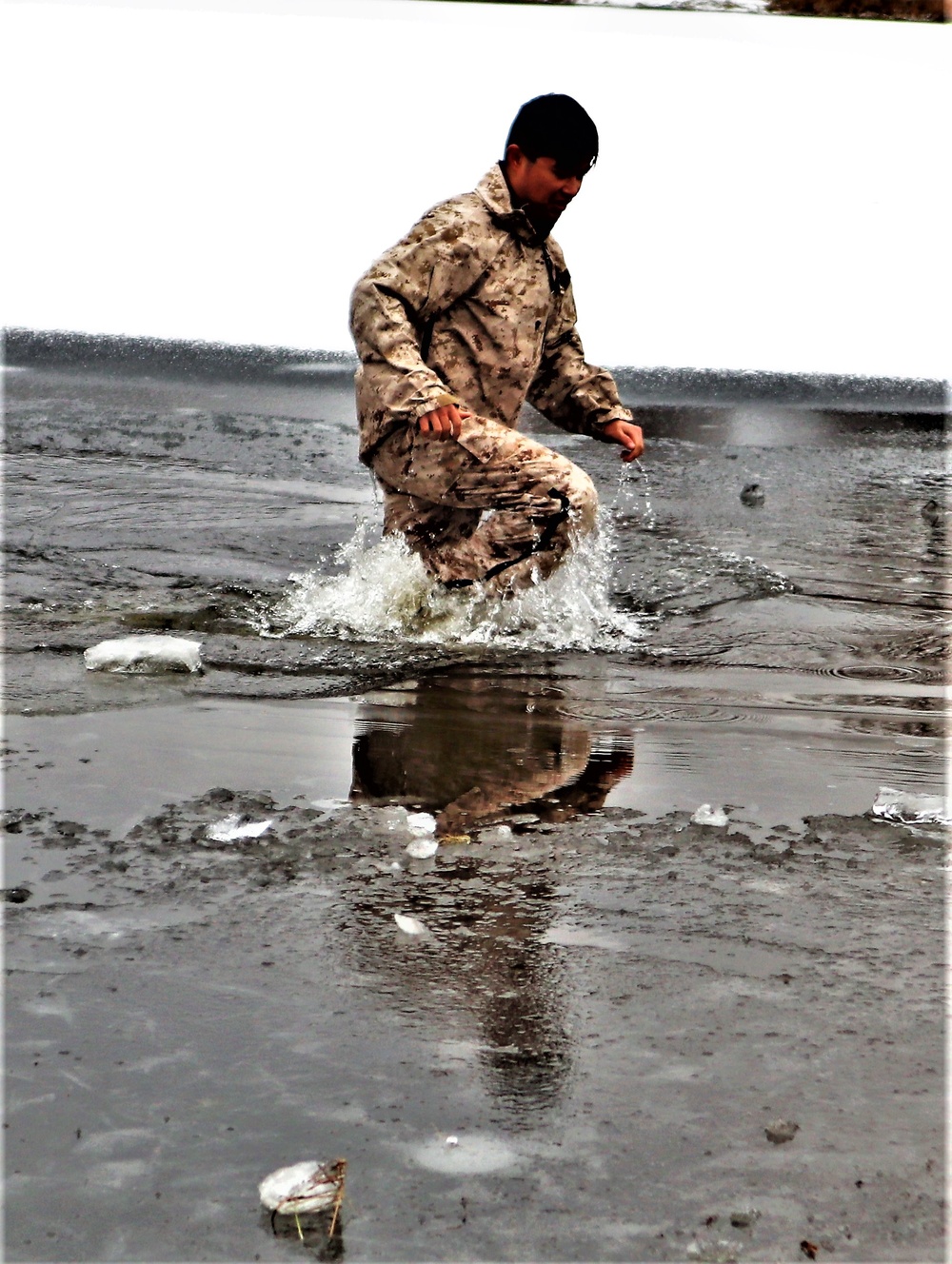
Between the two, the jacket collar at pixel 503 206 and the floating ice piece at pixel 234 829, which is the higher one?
the jacket collar at pixel 503 206

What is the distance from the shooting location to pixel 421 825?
291cm

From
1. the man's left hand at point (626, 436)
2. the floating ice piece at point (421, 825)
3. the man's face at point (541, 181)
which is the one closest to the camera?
the floating ice piece at point (421, 825)

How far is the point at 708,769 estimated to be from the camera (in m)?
3.37

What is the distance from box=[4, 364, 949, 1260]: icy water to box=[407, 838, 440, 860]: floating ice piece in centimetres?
2

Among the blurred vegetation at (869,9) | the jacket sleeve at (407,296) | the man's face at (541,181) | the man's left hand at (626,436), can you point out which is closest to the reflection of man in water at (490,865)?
the jacket sleeve at (407,296)

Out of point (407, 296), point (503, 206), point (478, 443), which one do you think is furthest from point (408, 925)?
point (503, 206)

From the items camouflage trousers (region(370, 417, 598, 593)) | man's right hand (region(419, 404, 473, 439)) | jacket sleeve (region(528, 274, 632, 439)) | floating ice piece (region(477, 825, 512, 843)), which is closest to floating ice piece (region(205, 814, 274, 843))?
floating ice piece (region(477, 825, 512, 843))

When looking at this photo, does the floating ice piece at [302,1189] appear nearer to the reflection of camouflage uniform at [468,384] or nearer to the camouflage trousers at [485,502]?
the reflection of camouflage uniform at [468,384]

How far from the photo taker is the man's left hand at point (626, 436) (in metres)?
4.91

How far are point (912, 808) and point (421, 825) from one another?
3.29 ft

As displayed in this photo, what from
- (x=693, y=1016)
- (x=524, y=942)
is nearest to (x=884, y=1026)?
(x=693, y=1016)

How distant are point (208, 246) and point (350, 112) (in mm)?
2214

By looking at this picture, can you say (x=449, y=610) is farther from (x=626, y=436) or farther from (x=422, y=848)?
(x=422, y=848)

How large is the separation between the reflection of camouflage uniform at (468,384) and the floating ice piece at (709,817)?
5.28ft
